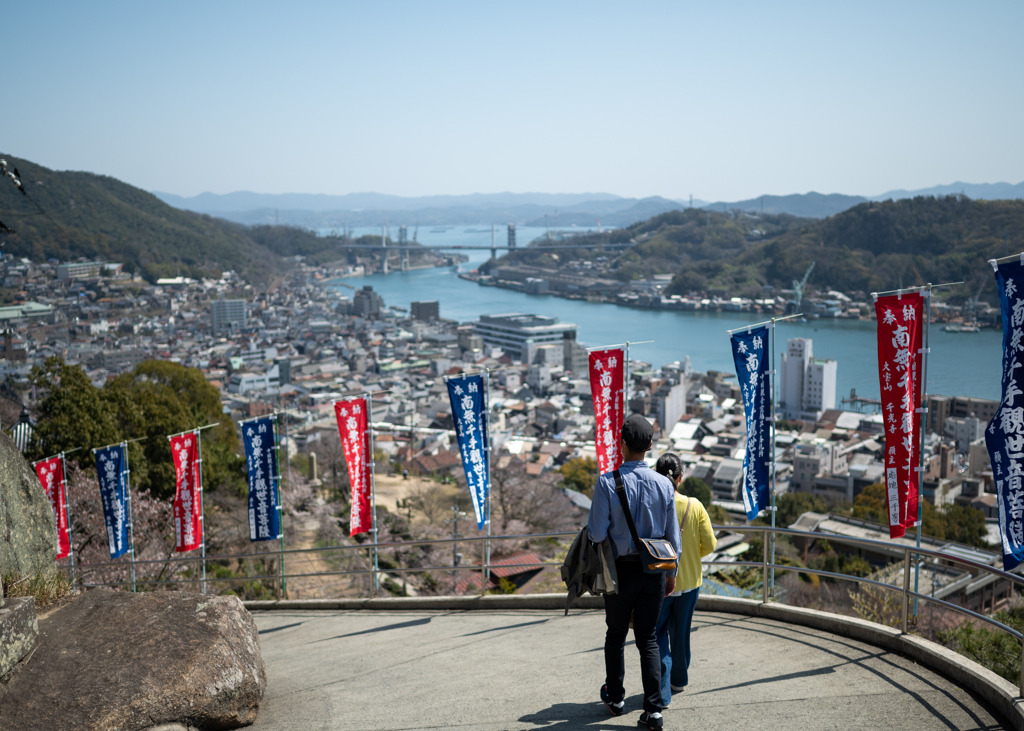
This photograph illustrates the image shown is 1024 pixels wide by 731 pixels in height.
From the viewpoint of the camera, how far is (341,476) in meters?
12.0

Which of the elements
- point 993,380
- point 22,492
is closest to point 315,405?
point 993,380

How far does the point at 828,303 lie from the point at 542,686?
39.0 m

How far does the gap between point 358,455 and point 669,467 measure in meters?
3.01

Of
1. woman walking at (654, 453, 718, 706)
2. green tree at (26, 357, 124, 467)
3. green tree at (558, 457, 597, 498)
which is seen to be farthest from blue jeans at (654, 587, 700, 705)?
green tree at (558, 457, 597, 498)

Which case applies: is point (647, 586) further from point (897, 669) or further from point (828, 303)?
point (828, 303)

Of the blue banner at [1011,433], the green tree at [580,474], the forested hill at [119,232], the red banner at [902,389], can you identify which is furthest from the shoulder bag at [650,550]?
the forested hill at [119,232]

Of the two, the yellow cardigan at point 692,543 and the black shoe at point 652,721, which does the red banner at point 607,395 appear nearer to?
the yellow cardigan at point 692,543

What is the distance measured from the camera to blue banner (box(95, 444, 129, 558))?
575 cm

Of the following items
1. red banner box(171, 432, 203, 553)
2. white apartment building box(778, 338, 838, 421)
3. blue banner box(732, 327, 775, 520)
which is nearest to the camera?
blue banner box(732, 327, 775, 520)

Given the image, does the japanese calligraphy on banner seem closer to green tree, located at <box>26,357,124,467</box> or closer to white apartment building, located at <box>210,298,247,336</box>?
green tree, located at <box>26,357,124,467</box>

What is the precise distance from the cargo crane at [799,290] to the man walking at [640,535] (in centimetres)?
3857

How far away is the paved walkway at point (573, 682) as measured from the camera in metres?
1.70

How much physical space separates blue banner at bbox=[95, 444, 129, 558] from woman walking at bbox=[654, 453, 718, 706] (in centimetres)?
Answer: 510

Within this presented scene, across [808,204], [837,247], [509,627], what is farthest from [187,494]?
[808,204]
